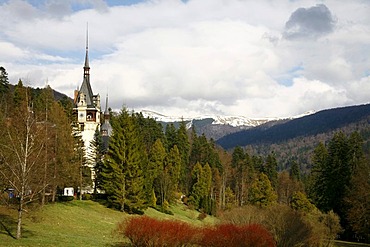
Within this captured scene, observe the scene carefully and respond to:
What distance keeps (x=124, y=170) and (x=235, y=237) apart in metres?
26.0

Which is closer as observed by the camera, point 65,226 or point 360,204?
point 65,226

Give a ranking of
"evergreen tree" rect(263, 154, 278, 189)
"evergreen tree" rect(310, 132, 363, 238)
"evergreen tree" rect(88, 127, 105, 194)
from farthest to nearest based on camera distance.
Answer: "evergreen tree" rect(263, 154, 278, 189)
"evergreen tree" rect(310, 132, 363, 238)
"evergreen tree" rect(88, 127, 105, 194)

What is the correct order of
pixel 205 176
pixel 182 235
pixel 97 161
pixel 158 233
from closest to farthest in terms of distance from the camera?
pixel 158 233, pixel 182 235, pixel 97 161, pixel 205 176

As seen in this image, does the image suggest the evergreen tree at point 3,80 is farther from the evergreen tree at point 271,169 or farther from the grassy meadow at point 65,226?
the evergreen tree at point 271,169

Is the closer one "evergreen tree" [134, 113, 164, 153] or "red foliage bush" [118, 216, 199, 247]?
"red foliage bush" [118, 216, 199, 247]

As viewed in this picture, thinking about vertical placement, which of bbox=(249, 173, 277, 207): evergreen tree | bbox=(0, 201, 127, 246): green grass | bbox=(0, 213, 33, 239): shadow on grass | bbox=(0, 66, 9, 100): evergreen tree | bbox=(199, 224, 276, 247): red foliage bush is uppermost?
bbox=(0, 66, 9, 100): evergreen tree

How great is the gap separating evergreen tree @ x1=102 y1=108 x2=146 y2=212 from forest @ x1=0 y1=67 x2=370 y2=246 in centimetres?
11

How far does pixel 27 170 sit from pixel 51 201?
658 inches

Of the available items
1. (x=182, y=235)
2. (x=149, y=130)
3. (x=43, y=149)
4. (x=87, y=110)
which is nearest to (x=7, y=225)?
(x=43, y=149)

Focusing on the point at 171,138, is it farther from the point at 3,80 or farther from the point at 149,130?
the point at 3,80

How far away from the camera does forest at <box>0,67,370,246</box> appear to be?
90.0 ft

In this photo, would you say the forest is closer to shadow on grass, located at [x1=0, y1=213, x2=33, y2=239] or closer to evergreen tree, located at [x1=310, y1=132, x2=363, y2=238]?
evergreen tree, located at [x1=310, y1=132, x2=363, y2=238]

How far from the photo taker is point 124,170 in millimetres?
45125

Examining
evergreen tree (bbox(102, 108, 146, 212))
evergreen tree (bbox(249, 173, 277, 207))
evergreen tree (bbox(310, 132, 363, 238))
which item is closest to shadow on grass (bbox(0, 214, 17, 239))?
evergreen tree (bbox(102, 108, 146, 212))
